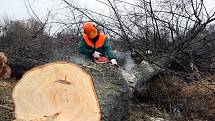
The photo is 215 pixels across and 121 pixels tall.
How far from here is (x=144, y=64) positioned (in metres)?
5.80

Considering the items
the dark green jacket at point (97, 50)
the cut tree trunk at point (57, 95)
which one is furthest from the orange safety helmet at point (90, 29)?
the cut tree trunk at point (57, 95)

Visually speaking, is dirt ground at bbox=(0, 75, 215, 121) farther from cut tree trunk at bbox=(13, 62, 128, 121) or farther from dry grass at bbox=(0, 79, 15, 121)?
cut tree trunk at bbox=(13, 62, 128, 121)

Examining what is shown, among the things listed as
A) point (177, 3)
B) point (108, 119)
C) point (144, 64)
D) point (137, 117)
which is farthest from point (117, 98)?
point (177, 3)

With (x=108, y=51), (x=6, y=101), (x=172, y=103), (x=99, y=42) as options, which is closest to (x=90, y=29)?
(x=99, y=42)

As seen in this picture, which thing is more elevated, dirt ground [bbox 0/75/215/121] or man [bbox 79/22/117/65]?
man [bbox 79/22/117/65]

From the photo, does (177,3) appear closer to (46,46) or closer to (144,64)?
(144,64)

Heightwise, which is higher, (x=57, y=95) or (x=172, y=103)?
(x=57, y=95)

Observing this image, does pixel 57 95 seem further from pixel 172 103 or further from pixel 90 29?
pixel 172 103

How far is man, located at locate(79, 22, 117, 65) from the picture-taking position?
523cm

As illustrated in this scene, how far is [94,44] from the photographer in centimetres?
536

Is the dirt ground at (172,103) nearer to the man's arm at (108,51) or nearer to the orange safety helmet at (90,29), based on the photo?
the man's arm at (108,51)

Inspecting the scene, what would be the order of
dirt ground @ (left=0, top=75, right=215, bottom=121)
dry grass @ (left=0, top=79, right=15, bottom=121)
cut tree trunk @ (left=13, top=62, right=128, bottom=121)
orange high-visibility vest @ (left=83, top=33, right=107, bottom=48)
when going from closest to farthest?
cut tree trunk @ (left=13, top=62, right=128, bottom=121), dry grass @ (left=0, top=79, right=15, bottom=121), dirt ground @ (left=0, top=75, right=215, bottom=121), orange high-visibility vest @ (left=83, top=33, right=107, bottom=48)

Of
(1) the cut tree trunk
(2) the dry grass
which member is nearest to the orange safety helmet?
(2) the dry grass

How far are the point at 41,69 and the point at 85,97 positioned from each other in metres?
0.48
